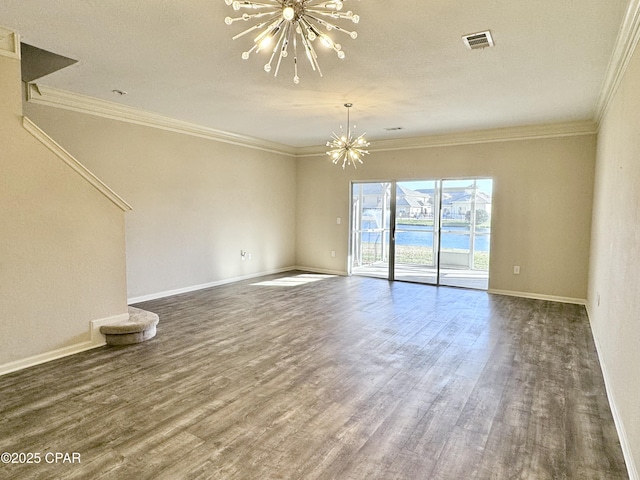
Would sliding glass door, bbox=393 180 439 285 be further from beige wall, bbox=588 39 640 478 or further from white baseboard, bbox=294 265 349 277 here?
beige wall, bbox=588 39 640 478

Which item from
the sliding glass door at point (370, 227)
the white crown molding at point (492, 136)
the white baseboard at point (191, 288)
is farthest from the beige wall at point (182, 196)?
the white crown molding at point (492, 136)

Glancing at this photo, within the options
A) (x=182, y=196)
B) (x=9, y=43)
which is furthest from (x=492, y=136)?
(x=9, y=43)

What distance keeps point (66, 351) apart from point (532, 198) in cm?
667

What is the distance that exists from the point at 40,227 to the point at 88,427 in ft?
6.41

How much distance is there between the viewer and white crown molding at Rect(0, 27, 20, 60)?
119 inches

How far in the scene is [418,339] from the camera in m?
4.08

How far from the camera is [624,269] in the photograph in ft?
8.59

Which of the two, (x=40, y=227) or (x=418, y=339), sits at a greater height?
(x=40, y=227)

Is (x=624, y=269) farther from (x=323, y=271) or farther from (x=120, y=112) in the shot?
(x=323, y=271)

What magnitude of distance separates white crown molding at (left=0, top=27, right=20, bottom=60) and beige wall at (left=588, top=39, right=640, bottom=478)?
4711 millimetres

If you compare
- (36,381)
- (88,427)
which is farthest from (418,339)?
(36,381)

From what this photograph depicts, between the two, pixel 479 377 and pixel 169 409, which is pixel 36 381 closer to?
pixel 169 409

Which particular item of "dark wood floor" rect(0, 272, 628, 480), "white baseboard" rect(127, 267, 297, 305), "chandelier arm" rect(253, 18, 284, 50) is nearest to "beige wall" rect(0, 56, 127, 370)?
"dark wood floor" rect(0, 272, 628, 480)

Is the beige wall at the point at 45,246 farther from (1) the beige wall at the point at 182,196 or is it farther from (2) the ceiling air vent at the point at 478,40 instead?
(2) the ceiling air vent at the point at 478,40
